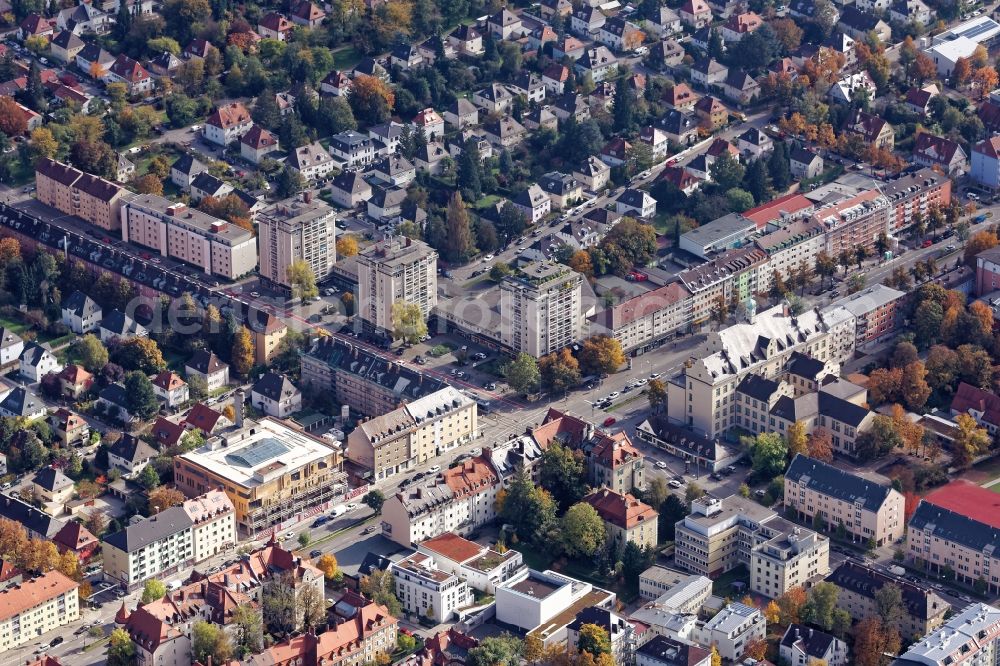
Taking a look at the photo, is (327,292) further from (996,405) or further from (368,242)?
(996,405)

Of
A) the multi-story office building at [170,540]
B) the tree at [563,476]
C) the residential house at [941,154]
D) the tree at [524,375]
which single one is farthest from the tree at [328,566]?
the residential house at [941,154]

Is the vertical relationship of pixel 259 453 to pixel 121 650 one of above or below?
above

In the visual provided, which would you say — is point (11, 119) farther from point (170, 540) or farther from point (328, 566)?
point (328, 566)

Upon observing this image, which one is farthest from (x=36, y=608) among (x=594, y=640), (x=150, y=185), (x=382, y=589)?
(x=150, y=185)

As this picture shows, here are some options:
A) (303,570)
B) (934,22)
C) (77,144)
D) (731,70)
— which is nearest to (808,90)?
(731,70)

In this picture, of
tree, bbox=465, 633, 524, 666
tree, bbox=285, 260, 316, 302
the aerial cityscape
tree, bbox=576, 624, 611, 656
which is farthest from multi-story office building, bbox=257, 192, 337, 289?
tree, bbox=576, 624, 611, 656

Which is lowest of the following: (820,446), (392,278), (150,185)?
(820,446)

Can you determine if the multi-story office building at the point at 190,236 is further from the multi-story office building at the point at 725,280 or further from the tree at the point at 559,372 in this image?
the multi-story office building at the point at 725,280
